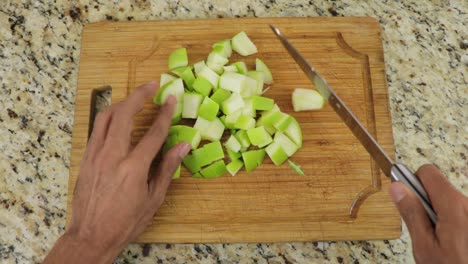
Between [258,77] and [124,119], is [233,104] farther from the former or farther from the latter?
[124,119]

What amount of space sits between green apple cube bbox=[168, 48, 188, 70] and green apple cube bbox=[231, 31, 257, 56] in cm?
18

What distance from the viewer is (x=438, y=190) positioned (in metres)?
1.07

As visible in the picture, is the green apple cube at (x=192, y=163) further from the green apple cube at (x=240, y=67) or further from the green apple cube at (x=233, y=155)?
the green apple cube at (x=240, y=67)

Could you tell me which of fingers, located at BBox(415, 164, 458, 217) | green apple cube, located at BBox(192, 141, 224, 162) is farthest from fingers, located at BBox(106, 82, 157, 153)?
fingers, located at BBox(415, 164, 458, 217)

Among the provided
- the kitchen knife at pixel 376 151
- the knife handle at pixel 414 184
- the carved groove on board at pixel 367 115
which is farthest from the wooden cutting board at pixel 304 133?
the knife handle at pixel 414 184

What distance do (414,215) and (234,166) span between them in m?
0.69

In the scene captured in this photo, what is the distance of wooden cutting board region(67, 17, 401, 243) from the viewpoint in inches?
61.8

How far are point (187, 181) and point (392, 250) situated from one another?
0.74 m

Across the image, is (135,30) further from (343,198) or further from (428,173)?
Result: (428,173)

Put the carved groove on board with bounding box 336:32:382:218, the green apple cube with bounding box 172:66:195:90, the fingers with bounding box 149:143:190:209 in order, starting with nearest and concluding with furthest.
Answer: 1. the fingers with bounding box 149:143:190:209
2. the carved groove on board with bounding box 336:32:382:218
3. the green apple cube with bounding box 172:66:195:90

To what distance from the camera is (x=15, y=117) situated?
5.75 feet

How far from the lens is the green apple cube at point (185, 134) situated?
162 cm

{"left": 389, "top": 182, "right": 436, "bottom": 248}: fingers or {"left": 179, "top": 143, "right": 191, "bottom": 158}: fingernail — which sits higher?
{"left": 389, "top": 182, "right": 436, "bottom": 248}: fingers

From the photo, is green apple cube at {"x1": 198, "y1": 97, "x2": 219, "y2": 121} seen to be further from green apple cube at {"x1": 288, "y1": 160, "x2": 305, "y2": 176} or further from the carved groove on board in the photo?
the carved groove on board
